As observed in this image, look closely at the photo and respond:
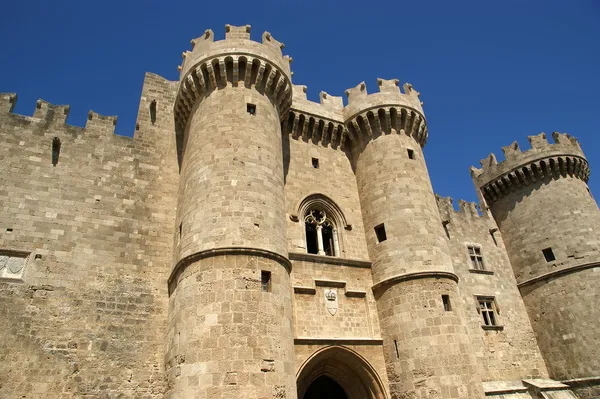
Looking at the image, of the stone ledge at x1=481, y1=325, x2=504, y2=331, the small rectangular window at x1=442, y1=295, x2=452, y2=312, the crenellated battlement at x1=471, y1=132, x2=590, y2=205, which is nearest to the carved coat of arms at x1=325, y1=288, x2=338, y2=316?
the small rectangular window at x1=442, y1=295, x2=452, y2=312

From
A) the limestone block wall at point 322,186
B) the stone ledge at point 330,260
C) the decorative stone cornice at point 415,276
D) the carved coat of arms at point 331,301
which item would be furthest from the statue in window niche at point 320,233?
the decorative stone cornice at point 415,276

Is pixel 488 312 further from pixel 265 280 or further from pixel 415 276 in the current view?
pixel 265 280

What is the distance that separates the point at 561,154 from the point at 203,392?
18295 millimetres

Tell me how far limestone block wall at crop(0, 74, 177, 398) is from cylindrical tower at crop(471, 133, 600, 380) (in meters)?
14.7

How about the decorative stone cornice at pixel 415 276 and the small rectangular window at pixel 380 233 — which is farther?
the small rectangular window at pixel 380 233

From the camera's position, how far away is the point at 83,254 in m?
10.3

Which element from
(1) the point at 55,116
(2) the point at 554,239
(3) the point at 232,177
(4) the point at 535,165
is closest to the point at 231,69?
(3) the point at 232,177

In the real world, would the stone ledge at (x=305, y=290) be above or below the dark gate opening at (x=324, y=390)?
above

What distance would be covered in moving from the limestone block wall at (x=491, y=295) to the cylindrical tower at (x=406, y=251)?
2735 millimetres

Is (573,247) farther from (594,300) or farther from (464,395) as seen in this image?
(464,395)

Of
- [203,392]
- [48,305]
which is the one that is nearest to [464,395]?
[203,392]

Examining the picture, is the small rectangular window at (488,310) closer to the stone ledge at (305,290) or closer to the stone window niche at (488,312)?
the stone window niche at (488,312)

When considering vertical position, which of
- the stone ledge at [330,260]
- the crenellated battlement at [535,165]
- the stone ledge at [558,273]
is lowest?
the stone ledge at [330,260]

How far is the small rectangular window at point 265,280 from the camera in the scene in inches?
376
